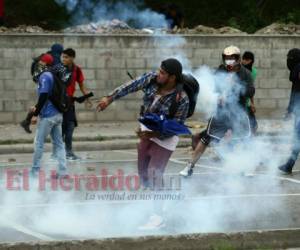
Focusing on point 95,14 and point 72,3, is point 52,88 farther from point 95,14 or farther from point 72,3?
point 95,14

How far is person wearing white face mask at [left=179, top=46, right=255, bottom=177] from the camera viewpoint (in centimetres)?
1096

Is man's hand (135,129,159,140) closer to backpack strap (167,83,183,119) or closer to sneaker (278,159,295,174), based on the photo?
backpack strap (167,83,183,119)

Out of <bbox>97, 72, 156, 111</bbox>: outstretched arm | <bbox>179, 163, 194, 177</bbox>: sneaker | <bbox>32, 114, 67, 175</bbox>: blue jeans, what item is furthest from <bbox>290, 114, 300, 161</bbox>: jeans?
<bbox>97, 72, 156, 111</bbox>: outstretched arm

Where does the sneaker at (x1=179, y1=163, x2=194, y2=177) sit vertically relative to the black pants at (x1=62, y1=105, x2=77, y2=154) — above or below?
below

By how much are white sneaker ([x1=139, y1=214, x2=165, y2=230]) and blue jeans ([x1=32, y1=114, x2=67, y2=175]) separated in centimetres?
326

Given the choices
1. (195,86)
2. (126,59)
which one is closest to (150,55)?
(126,59)

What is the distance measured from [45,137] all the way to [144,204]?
8.57 ft

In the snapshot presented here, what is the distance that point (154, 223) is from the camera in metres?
7.91

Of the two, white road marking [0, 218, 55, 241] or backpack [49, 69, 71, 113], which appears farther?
backpack [49, 69, 71, 113]

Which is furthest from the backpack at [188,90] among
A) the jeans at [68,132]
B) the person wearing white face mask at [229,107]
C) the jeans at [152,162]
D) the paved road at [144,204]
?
the jeans at [68,132]

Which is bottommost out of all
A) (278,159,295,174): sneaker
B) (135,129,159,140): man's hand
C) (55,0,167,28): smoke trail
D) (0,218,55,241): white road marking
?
(278,159,295,174): sneaker

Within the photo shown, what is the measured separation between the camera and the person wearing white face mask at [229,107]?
36.0 feet

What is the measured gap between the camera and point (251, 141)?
11695mm

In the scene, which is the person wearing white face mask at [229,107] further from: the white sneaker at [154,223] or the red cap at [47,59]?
the white sneaker at [154,223]
